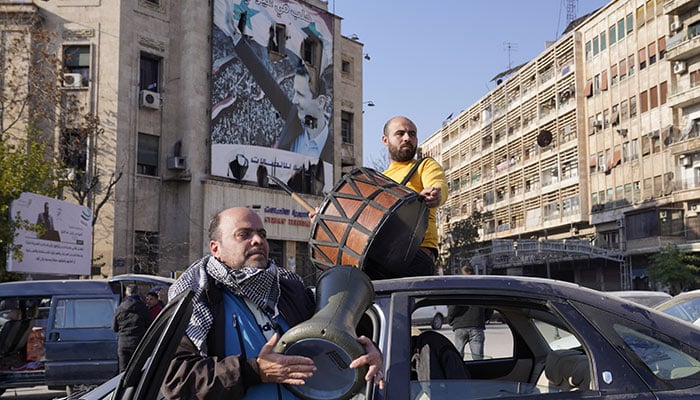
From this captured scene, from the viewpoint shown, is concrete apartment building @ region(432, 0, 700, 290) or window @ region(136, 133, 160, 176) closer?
window @ region(136, 133, 160, 176)

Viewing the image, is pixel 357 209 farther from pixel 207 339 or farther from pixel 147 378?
pixel 147 378

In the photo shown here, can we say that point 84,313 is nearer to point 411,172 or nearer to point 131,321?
point 131,321

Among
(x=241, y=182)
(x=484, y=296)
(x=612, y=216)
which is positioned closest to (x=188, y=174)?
(x=241, y=182)

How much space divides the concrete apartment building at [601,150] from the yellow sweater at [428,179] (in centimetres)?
4237

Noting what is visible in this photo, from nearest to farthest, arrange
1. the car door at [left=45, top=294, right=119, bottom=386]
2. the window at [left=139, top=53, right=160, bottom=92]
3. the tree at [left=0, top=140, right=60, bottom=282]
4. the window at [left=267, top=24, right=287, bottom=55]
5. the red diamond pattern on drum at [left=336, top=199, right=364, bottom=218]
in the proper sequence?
the red diamond pattern on drum at [left=336, top=199, right=364, bottom=218] < the car door at [left=45, top=294, right=119, bottom=386] < the tree at [left=0, top=140, right=60, bottom=282] < the window at [left=139, top=53, right=160, bottom=92] < the window at [left=267, top=24, right=287, bottom=55]

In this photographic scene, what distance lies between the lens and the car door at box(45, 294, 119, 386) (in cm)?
1059

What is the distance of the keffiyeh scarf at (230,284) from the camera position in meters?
2.65

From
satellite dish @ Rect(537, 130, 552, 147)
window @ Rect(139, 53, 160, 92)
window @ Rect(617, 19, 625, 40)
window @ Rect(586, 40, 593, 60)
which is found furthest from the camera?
satellite dish @ Rect(537, 130, 552, 147)

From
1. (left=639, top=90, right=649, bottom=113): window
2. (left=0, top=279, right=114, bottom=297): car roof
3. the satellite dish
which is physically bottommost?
(left=0, top=279, right=114, bottom=297): car roof

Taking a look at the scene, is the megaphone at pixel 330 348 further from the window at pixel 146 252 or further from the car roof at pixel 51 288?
the window at pixel 146 252

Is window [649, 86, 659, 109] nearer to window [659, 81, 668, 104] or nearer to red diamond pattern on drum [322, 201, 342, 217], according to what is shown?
window [659, 81, 668, 104]

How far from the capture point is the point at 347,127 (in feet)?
132

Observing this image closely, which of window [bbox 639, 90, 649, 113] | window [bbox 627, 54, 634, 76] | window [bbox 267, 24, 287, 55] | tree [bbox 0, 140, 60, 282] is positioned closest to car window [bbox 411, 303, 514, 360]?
tree [bbox 0, 140, 60, 282]

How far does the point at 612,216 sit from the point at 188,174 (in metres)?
32.6
